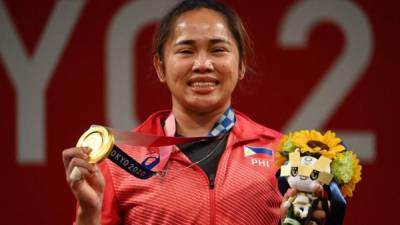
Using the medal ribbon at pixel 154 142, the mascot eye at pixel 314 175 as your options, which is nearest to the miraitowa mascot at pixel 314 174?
the mascot eye at pixel 314 175

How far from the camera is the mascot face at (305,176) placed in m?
1.82

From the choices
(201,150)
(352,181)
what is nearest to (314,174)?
(352,181)

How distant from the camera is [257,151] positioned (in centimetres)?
205

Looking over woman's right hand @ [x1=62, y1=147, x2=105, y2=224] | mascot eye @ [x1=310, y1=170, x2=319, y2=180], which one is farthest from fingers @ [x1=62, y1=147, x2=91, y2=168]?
mascot eye @ [x1=310, y1=170, x2=319, y2=180]

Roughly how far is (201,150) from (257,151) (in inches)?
5.5

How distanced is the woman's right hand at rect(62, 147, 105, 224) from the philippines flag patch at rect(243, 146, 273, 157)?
0.40m

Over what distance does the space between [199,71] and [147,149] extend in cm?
23

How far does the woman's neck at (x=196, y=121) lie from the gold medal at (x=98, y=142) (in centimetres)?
32

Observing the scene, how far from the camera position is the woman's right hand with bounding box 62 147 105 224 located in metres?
1.73

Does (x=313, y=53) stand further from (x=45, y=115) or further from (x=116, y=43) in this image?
(x=45, y=115)

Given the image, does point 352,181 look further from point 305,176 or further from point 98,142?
point 98,142

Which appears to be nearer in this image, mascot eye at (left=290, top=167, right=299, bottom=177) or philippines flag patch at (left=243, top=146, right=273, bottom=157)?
mascot eye at (left=290, top=167, right=299, bottom=177)

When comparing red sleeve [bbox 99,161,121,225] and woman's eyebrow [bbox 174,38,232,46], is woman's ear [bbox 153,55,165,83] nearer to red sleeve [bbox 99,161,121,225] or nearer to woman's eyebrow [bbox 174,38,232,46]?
woman's eyebrow [bbox 174,38,232,46]

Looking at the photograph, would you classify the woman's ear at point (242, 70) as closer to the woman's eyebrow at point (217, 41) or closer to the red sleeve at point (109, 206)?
the woman's eyebrow at point (217, 41)
